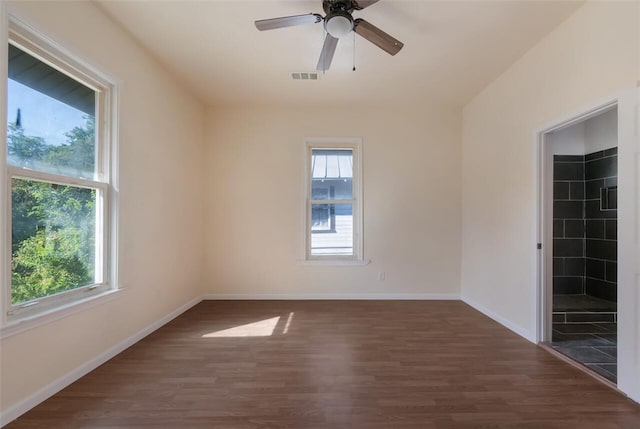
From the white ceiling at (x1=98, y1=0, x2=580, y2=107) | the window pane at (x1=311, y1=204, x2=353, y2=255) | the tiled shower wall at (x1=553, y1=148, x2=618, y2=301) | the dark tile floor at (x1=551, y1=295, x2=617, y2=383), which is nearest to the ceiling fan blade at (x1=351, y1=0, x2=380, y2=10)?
the white ceiling at (x1=98, y1=0, x2=580, y2=107)

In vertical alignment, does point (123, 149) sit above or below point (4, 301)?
above

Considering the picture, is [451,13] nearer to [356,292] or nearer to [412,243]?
→ [412,243]

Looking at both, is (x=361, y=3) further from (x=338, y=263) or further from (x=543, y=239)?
(x=338, y=263)

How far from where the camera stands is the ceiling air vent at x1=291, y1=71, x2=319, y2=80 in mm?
3094

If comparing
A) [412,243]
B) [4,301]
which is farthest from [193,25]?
[412,243]

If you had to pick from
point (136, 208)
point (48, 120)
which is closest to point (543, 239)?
point (136, 208)

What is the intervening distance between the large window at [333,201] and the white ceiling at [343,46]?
827 mm

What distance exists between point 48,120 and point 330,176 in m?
3.09

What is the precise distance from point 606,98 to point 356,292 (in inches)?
129

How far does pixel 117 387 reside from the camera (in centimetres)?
193

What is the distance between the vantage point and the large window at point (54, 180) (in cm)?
167

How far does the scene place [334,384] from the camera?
6.47 ft

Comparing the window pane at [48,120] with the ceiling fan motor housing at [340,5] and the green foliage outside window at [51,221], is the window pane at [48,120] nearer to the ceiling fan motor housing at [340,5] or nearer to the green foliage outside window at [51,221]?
the green foliage outside window at [51,221]

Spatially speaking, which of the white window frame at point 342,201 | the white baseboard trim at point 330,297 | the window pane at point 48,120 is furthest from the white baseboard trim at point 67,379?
the white window frame at point 342,201
